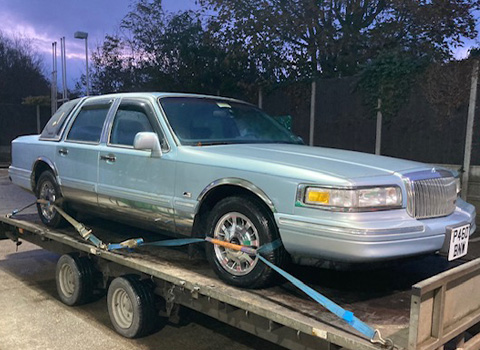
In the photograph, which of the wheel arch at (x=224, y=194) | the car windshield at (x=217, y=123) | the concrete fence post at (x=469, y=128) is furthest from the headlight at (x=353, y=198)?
the concrete fence post at (x=469, y=128)

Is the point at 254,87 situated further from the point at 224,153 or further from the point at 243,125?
the point at 224,153

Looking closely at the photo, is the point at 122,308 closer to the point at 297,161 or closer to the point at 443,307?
the point at 297,161

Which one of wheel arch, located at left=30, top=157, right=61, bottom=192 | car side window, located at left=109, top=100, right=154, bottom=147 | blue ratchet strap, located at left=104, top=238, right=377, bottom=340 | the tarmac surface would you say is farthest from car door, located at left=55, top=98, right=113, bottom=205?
blue ratchet strap, located at left=104, top=238, right=377, bottom=340

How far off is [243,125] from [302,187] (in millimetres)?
1645

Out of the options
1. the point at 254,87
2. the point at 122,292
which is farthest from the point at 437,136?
the point at 122,292

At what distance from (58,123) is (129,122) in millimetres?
1541

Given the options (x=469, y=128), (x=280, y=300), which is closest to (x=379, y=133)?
(x=469, y=128)

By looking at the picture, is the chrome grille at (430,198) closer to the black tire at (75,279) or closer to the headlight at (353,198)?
the headlight at (353,198)

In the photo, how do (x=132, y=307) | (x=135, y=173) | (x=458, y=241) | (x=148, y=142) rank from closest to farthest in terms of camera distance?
(x=458, y=241)
(x=148, y=142)
(x=132, y=307)
(x=135, y=173)

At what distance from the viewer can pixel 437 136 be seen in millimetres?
8227

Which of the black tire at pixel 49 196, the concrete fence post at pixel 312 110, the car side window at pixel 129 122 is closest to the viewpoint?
the car side window at pixel 129 122

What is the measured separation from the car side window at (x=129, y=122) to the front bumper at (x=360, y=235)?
1832 mm

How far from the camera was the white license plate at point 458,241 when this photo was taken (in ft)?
9.69

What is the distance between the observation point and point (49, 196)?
5359 mm
